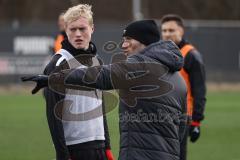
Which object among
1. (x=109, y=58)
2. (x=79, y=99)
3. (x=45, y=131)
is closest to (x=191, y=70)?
(x=79, y=99)

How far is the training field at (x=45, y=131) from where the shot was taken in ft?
41.3

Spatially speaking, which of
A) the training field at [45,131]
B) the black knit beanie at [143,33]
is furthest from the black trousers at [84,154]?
the training field at [45,131]

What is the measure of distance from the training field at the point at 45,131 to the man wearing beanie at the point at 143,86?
6.10m

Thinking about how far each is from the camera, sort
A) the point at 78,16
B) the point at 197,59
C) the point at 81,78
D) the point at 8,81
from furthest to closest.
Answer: the point at 8,81 → the point at 197,59 → the point at 78,16 → the point at 81,78

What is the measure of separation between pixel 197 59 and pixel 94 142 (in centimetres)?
279

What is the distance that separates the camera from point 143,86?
5816 mm

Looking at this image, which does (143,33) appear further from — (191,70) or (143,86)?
(191,70)

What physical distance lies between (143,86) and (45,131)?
10.3 meters

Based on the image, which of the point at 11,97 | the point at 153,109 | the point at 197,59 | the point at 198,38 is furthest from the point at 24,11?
the point at 153,109

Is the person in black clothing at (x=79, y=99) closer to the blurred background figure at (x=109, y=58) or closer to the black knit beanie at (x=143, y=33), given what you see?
the blurred background figure at (x=109, y=58)

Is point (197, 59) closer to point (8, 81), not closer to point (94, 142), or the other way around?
point (94, 142)

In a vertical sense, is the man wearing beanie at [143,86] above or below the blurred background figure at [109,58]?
above

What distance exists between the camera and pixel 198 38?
3092 centimetres

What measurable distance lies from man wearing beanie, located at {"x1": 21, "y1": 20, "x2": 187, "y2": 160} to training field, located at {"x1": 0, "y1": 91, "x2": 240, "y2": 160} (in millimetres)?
6100
